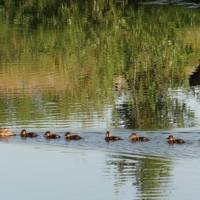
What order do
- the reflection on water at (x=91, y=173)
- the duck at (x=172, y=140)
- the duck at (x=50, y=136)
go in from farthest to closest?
the duck at (x=50, y=136) < the duck at (x=172, y=140) < the reflection on water at (x=91, y=173)

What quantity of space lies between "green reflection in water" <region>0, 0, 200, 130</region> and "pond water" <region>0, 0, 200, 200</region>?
0.12 ft

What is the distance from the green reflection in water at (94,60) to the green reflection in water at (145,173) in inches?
121

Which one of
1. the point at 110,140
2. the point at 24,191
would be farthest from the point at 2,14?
the point at 24,191

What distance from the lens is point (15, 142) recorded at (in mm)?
17203

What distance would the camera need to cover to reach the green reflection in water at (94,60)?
2028cm

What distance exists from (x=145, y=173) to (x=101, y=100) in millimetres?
7542

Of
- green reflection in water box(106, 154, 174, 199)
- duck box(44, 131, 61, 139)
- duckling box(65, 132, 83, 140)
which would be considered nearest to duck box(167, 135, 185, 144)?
green reflection in water box(106, 154, 174, 199)

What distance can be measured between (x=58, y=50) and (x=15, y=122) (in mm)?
12432

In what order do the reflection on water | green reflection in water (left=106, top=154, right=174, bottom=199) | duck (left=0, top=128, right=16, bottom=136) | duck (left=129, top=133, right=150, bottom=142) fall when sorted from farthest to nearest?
1. duck (left=0, top=128, right=16, bottom=136)
2. duck (left=129, top=133, right=150, bottom=142)
3. green reflection in water (left=106, top=154, right=174, bottom=199)
4. the reflection on water

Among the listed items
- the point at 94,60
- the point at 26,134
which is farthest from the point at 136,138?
the point at 94,60

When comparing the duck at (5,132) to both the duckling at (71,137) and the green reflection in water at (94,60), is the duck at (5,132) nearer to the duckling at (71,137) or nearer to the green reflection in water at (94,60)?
the green reflection in water at (94,60)

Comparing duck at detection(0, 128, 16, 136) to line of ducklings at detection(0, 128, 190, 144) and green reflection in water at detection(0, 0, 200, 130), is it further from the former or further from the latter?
green reflection in water at detection(0, 0, 200, 130)

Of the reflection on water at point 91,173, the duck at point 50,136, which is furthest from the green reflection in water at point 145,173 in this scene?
the duck at point 50,136

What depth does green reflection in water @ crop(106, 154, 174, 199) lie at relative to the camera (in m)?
13.4
